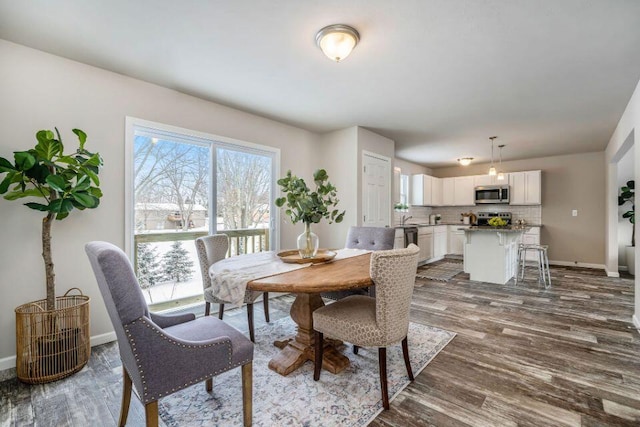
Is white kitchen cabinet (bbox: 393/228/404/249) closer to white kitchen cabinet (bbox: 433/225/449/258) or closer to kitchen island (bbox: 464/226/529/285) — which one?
kitchen island (bbox: 464/226/529/285)

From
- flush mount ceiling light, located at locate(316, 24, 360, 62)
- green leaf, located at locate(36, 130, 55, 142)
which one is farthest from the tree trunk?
flush mount ceiling light, located at locate(316, 24, 360, 62)

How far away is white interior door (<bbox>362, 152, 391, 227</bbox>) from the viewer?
4477 mm

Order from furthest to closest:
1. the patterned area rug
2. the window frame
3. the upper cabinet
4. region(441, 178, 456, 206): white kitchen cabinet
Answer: region(441, 178, 456, 206): white kitchen cabinet → the upper cabinet → the patterned area rug → the window frame

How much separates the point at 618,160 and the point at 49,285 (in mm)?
7664

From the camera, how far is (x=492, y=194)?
6.73 metres

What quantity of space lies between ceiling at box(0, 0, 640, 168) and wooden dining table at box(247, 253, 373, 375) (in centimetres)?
169

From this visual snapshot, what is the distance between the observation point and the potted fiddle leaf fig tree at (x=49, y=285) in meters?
1.98

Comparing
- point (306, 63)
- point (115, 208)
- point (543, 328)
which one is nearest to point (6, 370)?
point (115, 208)

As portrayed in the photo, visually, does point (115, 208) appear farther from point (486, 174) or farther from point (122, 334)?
point (486, 174)

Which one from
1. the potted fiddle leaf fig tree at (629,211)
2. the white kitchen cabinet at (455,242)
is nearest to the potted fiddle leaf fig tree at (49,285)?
the white kitchen cabinet at (455,242)

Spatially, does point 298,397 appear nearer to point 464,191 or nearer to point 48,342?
point 48,342

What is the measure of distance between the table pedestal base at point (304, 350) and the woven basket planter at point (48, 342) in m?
1.46

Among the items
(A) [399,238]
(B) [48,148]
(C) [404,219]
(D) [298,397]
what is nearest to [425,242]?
(C) [404,219]

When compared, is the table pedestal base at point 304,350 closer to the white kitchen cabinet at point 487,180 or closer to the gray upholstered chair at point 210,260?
the gray upholstered chair at point 210,260
